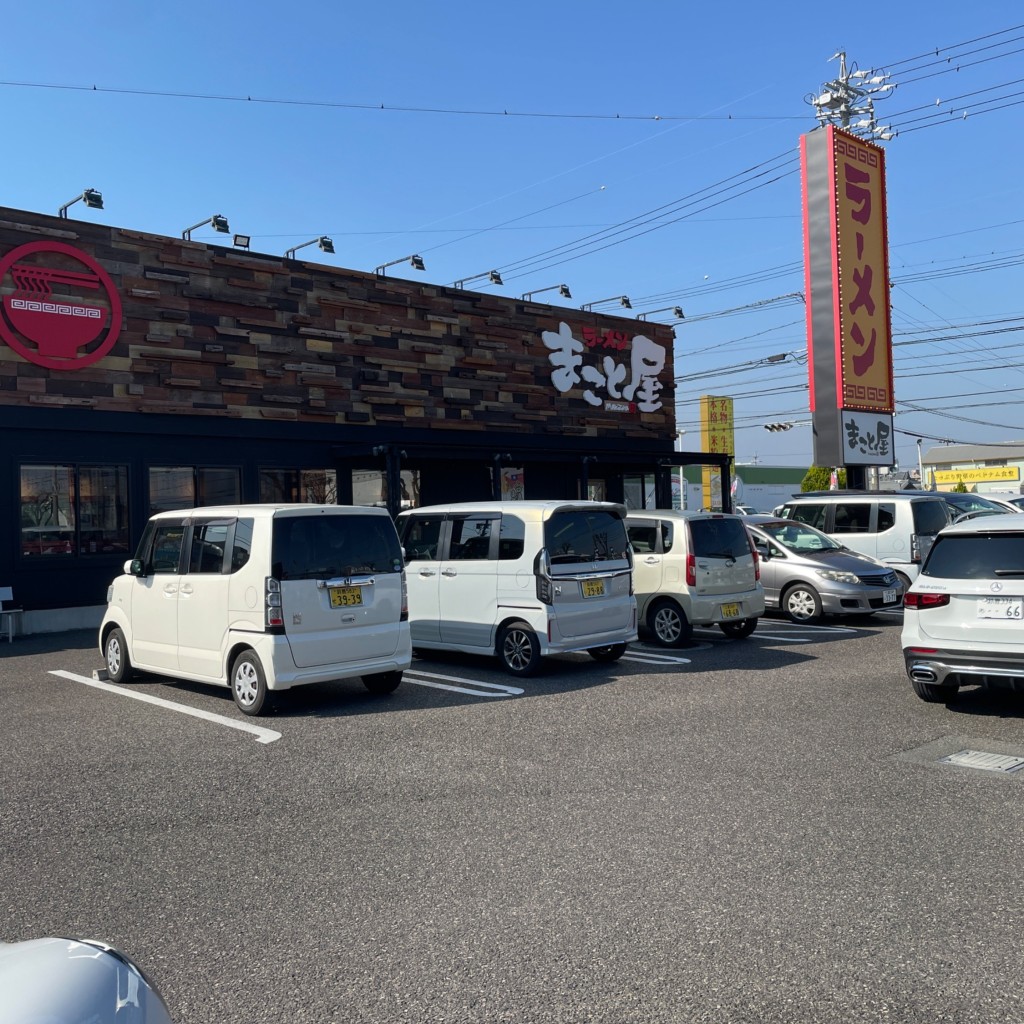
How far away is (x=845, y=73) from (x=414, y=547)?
82.4ft

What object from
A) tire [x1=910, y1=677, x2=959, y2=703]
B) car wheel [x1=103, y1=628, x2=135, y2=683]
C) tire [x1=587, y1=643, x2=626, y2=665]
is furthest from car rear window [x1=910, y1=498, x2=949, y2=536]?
car wheel [x1=103, y1=628, x2=135, y2=683]

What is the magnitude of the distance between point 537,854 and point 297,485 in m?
14.6

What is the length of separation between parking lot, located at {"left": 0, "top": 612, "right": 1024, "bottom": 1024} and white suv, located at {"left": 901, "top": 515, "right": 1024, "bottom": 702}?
43cm

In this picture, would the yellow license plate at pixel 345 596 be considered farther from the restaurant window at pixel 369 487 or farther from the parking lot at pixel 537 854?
the restaurant window at pixel 369 487

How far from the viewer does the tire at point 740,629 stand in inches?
496

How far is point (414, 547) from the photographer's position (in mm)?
11406

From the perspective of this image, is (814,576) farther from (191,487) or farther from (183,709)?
(191,487)

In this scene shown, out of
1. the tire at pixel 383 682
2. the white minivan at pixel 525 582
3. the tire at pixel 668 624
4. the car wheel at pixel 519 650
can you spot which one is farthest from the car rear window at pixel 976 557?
the tire at pixel 383 682

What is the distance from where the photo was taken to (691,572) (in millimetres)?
11781

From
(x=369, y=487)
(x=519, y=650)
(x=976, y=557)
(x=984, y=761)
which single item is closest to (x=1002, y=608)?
(x=976, y=557)

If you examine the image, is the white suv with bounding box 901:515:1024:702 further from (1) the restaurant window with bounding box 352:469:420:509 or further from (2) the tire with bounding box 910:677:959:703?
(1) the restaurant window with bounding box 352:469:420:509

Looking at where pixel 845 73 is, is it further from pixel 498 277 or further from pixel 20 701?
pixel 20 701

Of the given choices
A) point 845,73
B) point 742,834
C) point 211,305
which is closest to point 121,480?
point 211,305

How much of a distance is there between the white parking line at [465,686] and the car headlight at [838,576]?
626 centimetres
